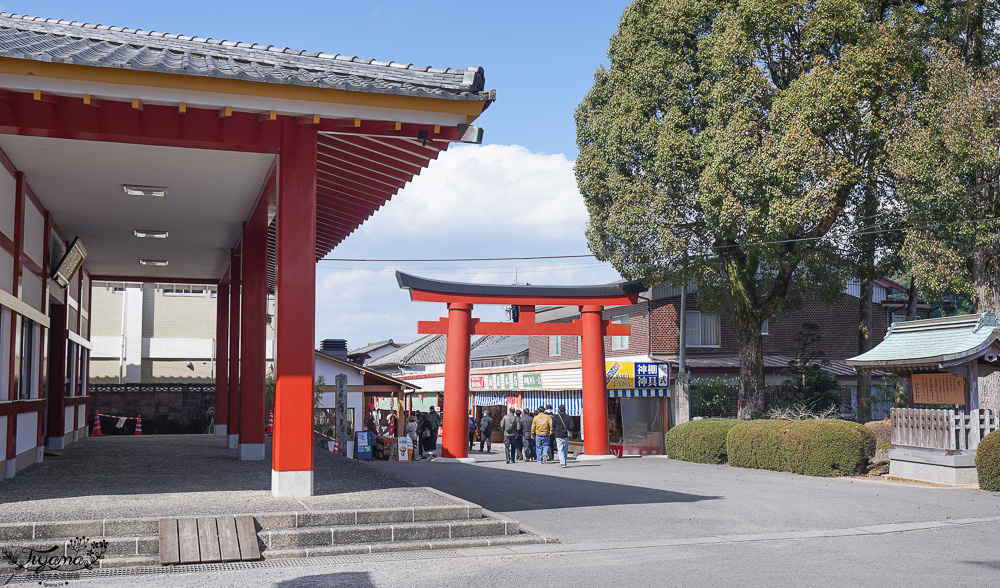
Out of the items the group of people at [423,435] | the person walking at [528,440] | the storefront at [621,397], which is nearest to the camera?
the person walking at [528,440]

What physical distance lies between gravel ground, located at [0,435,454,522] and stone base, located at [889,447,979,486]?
10514mm

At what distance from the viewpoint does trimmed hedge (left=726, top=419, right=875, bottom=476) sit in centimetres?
1722

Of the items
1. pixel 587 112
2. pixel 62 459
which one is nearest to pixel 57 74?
pixel 62 459

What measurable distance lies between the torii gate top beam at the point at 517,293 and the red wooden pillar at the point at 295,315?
1384 cm

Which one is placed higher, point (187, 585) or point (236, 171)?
point (236, 171)

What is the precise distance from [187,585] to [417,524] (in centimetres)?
239

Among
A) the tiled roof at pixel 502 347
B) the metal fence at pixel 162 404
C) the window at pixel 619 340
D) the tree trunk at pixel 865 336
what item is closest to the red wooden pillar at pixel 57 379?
the metal fence at pixel 162 404

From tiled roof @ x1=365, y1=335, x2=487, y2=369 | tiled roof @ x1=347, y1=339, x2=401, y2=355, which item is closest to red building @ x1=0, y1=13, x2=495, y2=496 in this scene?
tiled roof @ x1=365, y1=335, x2=487, y2=369

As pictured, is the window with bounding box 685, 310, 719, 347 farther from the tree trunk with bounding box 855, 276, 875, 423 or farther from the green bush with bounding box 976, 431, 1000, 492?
the green bush with bounding box 976, 431, 1000, 492

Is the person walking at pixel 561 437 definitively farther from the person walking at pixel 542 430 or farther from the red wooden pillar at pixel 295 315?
the red wooden pillar at pixel 295 315

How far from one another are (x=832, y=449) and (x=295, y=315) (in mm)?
12830

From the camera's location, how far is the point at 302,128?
929cm

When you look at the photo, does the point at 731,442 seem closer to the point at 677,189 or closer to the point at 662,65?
the point at 677,189

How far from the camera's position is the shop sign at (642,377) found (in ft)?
92.6
